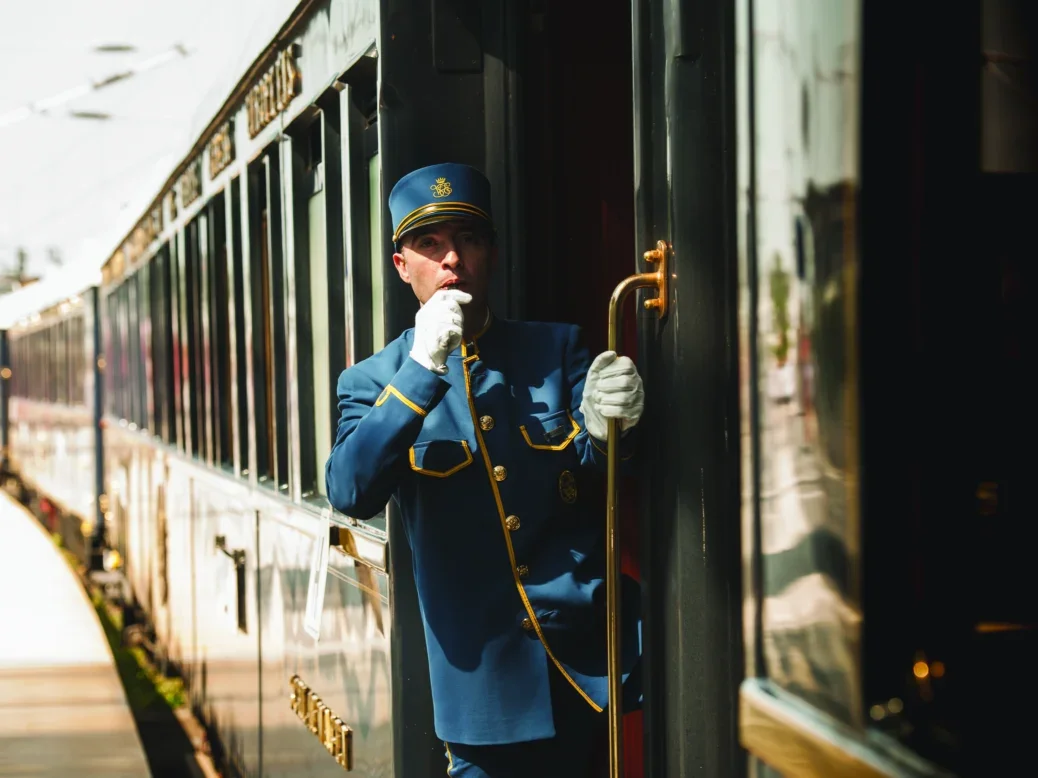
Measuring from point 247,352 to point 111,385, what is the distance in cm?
715

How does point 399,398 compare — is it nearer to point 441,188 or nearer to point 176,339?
point 441,188

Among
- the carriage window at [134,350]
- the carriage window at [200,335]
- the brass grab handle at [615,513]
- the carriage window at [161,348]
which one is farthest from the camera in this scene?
the carriage window at [134,350]

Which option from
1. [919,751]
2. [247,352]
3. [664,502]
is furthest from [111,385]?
[919,751]

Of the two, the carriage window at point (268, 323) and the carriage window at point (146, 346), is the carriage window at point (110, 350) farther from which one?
the carriage window at point (268, 323)

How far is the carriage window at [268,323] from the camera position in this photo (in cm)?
407

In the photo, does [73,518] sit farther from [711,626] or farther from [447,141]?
[711,626]

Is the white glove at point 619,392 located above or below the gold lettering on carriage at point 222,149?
Answer: below

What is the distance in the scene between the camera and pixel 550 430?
243 cm

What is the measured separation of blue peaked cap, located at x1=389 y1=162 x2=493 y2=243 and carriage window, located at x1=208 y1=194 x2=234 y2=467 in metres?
2.84

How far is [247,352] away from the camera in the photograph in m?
4.62

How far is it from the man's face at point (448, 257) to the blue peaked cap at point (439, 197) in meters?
0.02

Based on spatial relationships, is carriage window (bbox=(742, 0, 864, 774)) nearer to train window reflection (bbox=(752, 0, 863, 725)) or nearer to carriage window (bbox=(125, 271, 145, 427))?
train window reflection (bbox=(752, 0, 863, 725))

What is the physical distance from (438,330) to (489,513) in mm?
374

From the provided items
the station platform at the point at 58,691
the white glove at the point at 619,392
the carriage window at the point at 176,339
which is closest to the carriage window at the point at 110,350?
the station platform at the point at 58,691
